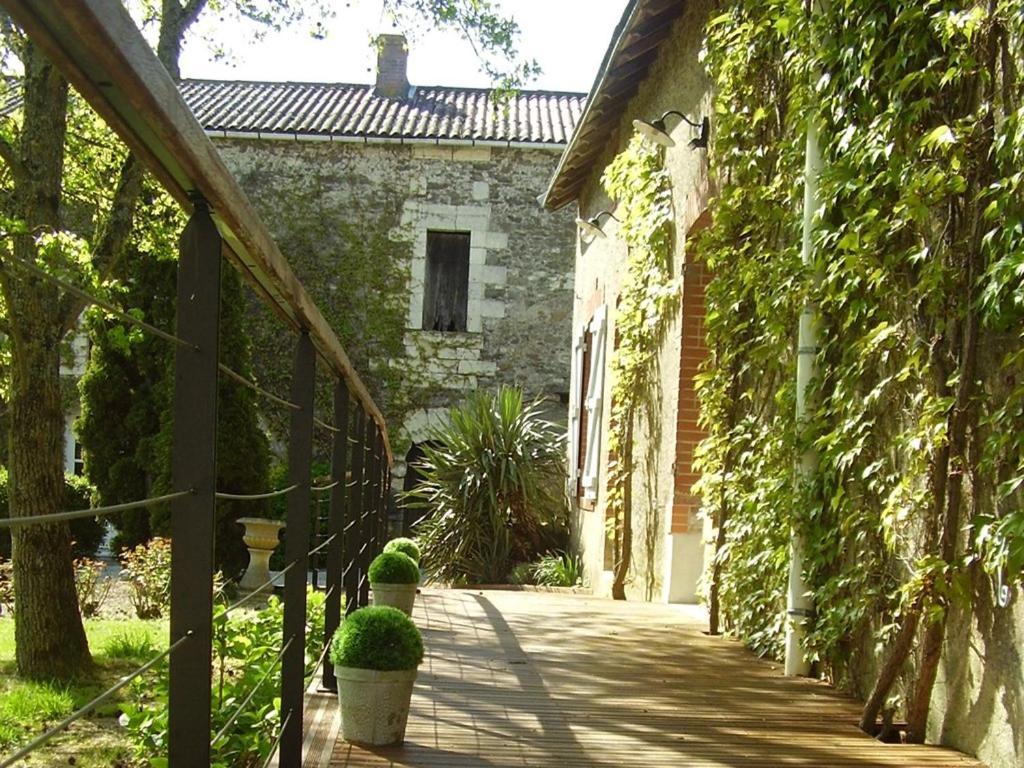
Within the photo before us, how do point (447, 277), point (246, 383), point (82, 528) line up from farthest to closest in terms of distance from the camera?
1. point (447, 277)
2. point (82, 528)
3. point (246, 383)

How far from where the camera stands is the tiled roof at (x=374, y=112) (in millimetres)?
14961

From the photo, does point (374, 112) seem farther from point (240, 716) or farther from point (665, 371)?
point (240, 716)

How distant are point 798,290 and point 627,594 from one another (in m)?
4.47

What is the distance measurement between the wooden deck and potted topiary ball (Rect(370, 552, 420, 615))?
0.24 m

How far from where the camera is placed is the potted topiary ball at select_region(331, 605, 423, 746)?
330cm

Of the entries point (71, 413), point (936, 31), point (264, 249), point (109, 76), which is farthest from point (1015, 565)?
point (71, 413)

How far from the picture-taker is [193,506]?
154cm

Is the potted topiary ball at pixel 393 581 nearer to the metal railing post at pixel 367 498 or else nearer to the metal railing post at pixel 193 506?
the metal railing post at pixel 367 498

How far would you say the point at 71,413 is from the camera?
14.8 meters

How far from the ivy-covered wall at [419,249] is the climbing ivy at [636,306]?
573 centimetres

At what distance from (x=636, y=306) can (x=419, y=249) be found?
697 centimetres

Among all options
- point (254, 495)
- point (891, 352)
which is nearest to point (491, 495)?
point (891, 352)

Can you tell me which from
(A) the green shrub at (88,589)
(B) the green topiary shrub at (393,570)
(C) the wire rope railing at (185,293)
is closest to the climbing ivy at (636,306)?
(B) the green topiary shrub at (393,570)

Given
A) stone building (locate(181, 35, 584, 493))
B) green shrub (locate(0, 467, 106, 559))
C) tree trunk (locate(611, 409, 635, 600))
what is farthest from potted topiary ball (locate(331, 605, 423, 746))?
stone building (locate(181, 35, 584, 493))
